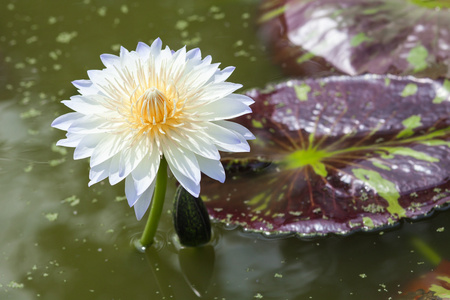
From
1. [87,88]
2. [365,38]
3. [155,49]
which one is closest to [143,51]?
[155,49]

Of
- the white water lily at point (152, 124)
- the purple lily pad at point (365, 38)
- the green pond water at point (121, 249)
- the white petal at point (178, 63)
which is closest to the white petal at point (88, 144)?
the white water lily at point (152, 124)

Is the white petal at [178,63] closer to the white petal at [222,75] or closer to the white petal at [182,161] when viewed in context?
the white petal at [222,75]

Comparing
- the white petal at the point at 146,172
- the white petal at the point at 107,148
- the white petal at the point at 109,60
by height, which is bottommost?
the white petal at the point at 146,172

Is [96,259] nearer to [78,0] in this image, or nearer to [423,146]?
[423,146]

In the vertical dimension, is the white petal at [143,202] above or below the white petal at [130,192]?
below

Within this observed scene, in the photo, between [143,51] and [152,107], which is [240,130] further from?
[143,51]

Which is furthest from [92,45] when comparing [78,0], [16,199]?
[16,199]
